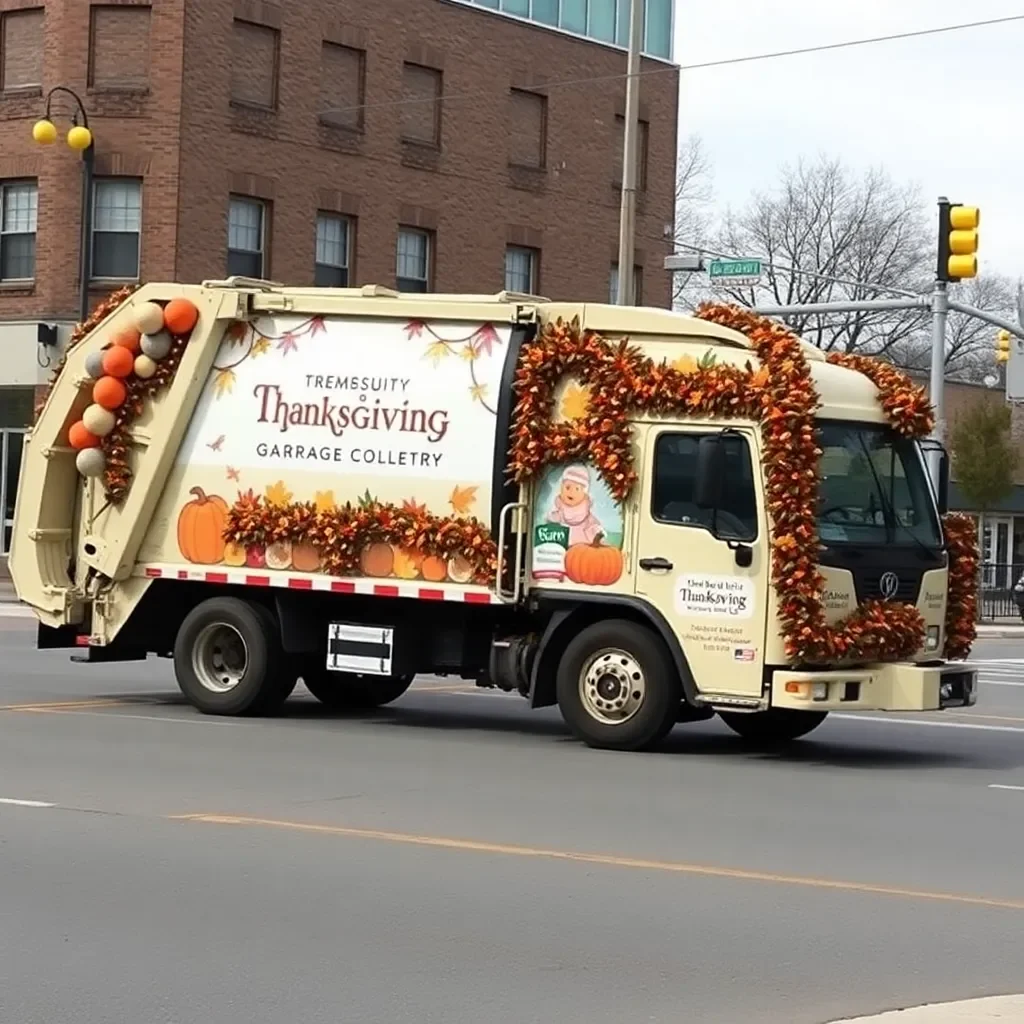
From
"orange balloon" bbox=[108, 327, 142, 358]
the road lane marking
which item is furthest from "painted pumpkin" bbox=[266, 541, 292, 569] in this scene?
the road lane marking

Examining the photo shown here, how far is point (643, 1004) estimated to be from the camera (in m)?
7.25

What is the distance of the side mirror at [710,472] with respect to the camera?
47.3 ft

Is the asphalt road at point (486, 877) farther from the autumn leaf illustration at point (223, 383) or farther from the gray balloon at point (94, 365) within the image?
the gray balloon at point (94, 365)

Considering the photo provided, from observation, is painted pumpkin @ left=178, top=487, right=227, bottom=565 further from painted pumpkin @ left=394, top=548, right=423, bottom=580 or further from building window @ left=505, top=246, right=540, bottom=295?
building window @ left=505, top=246, right=540, bottom=295

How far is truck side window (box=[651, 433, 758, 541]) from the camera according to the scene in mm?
14633

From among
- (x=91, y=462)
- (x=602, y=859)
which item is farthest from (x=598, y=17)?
(x=602, y=859)

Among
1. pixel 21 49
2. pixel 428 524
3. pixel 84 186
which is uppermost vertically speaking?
pixel 21 49

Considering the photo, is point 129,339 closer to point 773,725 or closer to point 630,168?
point 773,725

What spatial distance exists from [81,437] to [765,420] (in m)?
5.82

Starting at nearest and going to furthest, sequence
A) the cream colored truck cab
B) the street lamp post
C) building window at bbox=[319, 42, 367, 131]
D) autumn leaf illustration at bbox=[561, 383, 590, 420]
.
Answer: the cream colored truck cab
autumn leaf illustration at bbox=[561, 383, 590, 420]
the street lamp post
building window at bbox=[319, 42, 367, 131]

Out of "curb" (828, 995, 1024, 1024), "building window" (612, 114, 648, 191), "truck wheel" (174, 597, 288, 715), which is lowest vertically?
"curb" (828, 995, 1024, 1024)

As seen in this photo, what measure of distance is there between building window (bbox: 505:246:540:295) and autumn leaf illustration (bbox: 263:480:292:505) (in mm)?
27987

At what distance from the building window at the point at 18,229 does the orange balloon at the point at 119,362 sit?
2272 cm

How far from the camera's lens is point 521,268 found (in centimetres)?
4466
